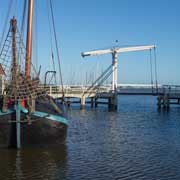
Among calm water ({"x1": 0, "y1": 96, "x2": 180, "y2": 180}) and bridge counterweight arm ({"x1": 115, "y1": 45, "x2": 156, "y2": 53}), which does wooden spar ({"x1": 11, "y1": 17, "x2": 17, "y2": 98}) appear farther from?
bridge counterweight arm ({"x1": 115, "y1": 45, "x2": 156, "y2": 53})

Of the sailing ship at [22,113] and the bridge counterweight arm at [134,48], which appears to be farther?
the bridge counterweight arm at [134,48]

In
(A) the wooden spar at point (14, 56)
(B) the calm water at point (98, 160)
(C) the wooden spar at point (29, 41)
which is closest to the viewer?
(B) the calm water at point (98, 160)

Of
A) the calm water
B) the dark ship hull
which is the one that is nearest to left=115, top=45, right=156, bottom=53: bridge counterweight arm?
the calm water

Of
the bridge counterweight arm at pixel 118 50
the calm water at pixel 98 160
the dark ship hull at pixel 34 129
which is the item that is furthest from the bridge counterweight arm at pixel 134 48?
the dark ship hull at pixel 34 129

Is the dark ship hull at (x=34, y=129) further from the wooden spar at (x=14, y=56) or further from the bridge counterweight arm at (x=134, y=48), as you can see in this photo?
the bridge counterweight arm at (x=134, y=48)

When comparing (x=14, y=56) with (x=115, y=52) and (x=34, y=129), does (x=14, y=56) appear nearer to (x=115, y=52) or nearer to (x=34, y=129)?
(x=34, y=129)

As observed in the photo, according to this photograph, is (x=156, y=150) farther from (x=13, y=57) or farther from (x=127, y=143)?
(x=13, y=57)

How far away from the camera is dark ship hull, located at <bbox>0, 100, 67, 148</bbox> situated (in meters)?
19.0

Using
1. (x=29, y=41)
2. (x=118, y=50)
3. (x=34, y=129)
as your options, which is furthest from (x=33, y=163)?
(x=118, y=50)

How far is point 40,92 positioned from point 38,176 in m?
6.12

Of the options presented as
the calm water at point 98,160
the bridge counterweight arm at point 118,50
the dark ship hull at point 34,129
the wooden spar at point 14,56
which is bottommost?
the calm water at point 98,160

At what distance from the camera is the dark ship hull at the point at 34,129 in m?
19.0

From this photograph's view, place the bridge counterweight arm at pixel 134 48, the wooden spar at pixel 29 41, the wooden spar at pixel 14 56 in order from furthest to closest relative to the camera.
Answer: the bridge counterweight arm at pixel 134 48, the wooden spar at pixel 29 41, the wooden spar at pixel 14 56

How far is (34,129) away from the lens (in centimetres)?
1939
